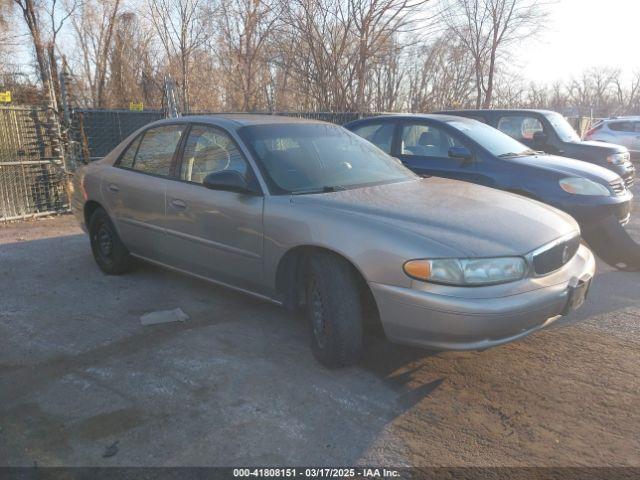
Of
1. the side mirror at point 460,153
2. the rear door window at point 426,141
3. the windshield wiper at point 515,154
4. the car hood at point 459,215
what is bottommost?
the car hood at point 459,215

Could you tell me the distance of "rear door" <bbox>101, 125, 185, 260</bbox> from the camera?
14.7ft

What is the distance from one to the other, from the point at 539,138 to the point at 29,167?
7889mm

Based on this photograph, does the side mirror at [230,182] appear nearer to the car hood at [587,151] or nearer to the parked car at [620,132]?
the car hood at [587,151]

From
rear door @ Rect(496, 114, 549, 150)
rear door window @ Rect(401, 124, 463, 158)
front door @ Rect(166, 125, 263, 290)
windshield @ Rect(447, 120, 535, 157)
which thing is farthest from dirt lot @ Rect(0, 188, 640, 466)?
rear door @ Rect(496, 114, 549, 150)

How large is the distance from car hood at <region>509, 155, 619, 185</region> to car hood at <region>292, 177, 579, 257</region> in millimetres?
2159

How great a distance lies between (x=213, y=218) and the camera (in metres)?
3.93

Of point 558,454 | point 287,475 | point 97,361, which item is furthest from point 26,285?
point 558,454

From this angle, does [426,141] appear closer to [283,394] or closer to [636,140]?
[283,394]

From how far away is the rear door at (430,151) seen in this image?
19.8 ft

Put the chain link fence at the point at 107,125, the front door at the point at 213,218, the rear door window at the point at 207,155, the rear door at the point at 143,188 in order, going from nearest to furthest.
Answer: the front door at the point at 213,218, the rear door window at the point at 207,155, the rear door at the point at 143,188, the chain link fence at the point at 107,125

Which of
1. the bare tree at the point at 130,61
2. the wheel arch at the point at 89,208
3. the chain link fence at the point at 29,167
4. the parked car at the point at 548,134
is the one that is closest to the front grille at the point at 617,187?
the parked car at the point at 548,134

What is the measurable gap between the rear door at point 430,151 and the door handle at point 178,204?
10.4 ft

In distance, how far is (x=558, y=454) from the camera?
2533 millimetres

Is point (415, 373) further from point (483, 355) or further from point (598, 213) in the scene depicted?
point (598, 213)
